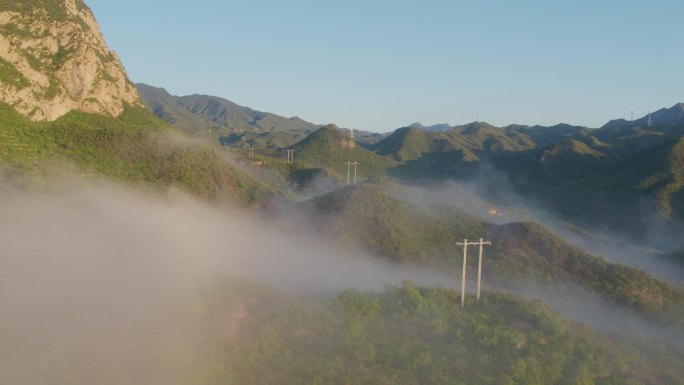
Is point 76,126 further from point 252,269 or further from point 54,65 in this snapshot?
point 252,269

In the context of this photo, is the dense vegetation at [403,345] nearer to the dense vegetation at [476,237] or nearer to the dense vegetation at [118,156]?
the dense vegetation at [476,237]

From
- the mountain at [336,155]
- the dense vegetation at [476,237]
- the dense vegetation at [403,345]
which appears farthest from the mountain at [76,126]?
the mountain at [336,155]

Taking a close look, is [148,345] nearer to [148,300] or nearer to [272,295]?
[148,300]

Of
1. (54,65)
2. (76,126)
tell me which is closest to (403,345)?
(76,126)

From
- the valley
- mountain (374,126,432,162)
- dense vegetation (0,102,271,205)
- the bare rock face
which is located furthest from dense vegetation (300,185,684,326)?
mountain (374,126,432,162)

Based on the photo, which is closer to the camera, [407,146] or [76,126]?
[76,126]

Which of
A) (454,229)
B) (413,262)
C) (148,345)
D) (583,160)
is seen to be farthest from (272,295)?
(583,160)
